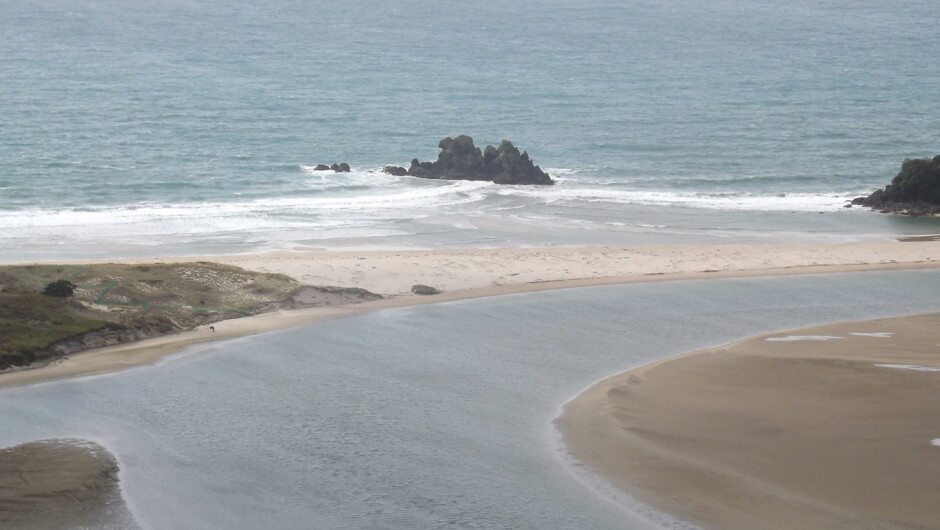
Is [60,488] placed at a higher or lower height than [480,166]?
lower

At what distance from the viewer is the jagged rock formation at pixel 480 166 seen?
49.3m

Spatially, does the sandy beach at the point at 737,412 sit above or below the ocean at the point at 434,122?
below

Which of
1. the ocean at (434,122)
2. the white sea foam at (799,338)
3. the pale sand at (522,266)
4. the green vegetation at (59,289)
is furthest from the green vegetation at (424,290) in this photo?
the white sea foam at (799,338)

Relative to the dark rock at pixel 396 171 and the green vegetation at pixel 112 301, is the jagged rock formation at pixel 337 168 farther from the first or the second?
the green vegetation at pixel 112 301

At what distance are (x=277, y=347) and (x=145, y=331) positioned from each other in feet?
8.66

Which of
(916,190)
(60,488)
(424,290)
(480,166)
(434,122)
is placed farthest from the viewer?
(434,122)

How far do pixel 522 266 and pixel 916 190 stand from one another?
2014 cm

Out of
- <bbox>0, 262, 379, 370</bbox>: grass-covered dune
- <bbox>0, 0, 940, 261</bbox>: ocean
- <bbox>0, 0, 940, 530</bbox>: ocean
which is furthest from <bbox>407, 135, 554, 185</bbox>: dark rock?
<bbox>0, 262, 379, 370</bbox>: grass-covered dune

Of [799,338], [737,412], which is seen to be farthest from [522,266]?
[737,412]

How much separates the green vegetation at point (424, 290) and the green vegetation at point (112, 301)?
9.33ft

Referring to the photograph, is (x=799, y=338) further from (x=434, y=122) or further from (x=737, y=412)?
(x=434, y=122)

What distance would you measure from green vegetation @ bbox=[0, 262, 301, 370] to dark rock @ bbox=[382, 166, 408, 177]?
2457 centimetres

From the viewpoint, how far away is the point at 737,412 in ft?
58.1

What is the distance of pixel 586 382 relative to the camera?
65.6 feet
